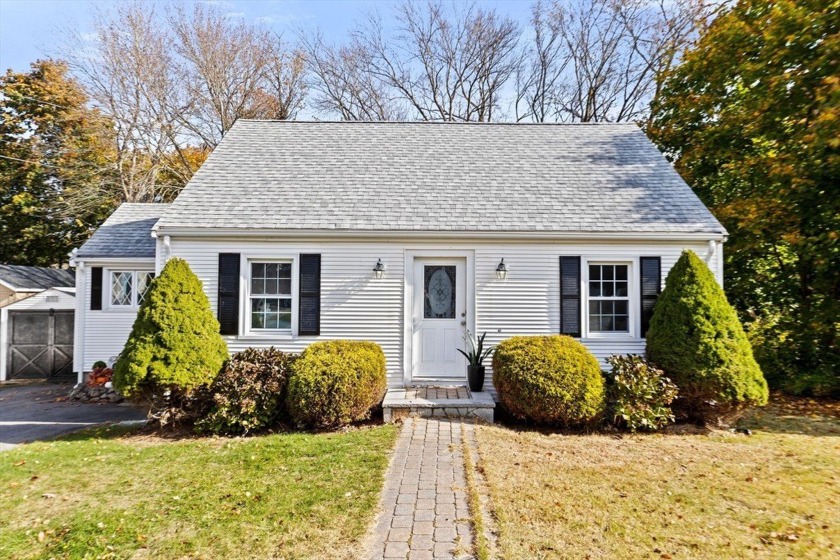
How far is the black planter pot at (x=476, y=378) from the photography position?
289 inches

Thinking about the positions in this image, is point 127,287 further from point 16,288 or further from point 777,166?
Answer: point 777,166

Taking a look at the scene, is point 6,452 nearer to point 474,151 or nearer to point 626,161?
point 474,151

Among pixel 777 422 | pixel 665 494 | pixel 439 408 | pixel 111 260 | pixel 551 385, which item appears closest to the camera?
pixel 665 494

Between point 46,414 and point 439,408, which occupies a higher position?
point 439,408

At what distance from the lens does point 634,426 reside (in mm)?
6355

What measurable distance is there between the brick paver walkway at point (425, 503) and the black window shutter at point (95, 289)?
843cm

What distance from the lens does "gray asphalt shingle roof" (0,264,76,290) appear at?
Answer: 13.5 m

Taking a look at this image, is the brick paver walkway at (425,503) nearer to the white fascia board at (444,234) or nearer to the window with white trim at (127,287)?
the white fascia board at (444,234)

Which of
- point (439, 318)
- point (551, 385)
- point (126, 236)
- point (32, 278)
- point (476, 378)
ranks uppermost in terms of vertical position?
point (126, 236)

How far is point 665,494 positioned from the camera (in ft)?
14.3

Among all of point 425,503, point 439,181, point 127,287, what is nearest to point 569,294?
point 439,181

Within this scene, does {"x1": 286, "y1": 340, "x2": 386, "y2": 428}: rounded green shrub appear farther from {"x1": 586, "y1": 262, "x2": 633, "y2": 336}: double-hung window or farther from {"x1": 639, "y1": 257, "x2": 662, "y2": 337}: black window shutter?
{"x1": 639, "y1": 257, "x2": 662, "y2": 337}: black window shutter

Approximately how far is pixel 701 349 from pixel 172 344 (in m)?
7.92

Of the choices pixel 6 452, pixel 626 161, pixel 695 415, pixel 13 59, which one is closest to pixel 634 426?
pixel 695 415
